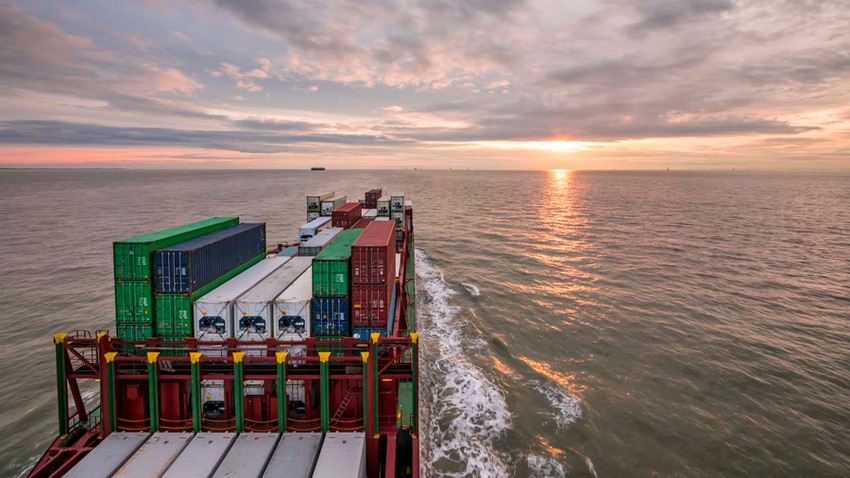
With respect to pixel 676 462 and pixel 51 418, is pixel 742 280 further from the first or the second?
pixel 51 418

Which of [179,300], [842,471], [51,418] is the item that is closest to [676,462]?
[842,471]

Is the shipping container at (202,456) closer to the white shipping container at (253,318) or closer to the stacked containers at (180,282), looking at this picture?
the white shipping container at (253,318)

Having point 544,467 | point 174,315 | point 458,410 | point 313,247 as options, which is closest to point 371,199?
point 313,247

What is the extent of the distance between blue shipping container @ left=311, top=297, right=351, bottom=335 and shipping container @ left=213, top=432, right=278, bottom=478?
5.25 m

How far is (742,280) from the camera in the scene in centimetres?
5000

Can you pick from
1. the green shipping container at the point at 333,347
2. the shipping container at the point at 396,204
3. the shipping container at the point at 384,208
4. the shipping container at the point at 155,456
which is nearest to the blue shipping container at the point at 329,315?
the green shipping container at the point at 333,347

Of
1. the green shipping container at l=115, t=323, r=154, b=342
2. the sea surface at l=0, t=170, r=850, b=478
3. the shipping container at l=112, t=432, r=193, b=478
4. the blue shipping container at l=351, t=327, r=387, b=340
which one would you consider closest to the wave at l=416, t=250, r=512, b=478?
the sea surface at l=0, t=170, r=850, b=478

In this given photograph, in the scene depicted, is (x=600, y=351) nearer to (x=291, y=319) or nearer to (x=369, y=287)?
(x=369, y=287)

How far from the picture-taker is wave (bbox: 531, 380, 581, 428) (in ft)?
85.4

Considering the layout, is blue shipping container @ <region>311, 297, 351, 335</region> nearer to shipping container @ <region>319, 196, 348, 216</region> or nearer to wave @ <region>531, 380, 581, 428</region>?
wave @ <region>531, 380, 581, 428</region>

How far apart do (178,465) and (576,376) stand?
85.1 feet

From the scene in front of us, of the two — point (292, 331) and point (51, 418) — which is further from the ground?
point (292, 331)

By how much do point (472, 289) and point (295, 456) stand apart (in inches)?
1359

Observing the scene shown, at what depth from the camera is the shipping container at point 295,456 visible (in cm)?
1552
